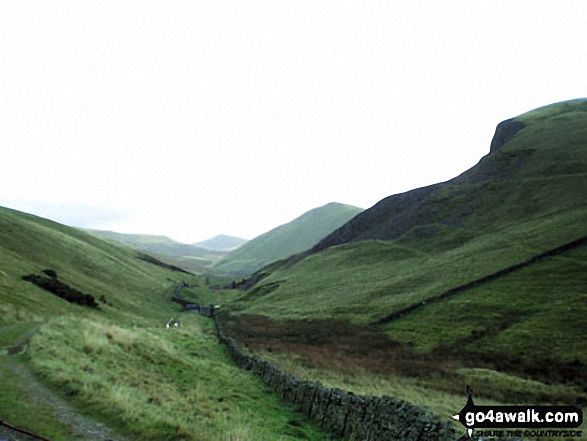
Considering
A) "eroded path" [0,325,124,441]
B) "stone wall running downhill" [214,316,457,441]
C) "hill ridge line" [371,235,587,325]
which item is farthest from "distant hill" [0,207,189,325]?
"hill ridge line" [371,235,587,325]

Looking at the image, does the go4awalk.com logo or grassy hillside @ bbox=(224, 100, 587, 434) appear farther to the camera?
grassy hillside @ bbox=(224, 100, 587, 434)

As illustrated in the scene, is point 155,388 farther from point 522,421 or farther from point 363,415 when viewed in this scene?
point 522,421

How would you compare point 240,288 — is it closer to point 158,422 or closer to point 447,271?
point 447,271

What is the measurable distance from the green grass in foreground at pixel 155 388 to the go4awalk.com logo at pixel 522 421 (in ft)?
21.2

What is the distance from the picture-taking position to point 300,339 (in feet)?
163

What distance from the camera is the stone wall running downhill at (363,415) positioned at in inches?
499

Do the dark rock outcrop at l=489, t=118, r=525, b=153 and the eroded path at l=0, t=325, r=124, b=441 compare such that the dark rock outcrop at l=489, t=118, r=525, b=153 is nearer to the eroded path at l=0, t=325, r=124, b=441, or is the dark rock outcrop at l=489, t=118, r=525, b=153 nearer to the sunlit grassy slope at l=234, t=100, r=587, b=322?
the sunlit grassy slope at l=234, t=100, r=587, b=322

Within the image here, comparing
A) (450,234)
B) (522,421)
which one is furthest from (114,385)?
(450,234)

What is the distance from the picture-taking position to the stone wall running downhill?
12664mm

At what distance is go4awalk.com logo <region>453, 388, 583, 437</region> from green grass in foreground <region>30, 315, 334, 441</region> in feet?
21.2

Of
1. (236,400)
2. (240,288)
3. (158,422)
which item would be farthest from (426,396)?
(240,288)

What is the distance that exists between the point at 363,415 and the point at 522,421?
23.0 ft

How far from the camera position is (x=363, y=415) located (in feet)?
51.7

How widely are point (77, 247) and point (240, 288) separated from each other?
61.4m
